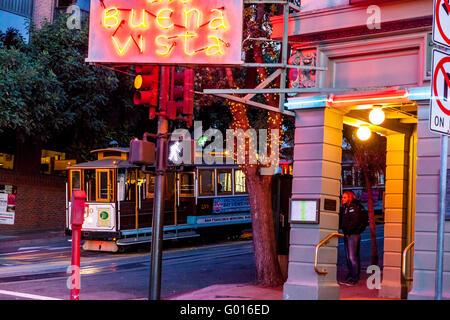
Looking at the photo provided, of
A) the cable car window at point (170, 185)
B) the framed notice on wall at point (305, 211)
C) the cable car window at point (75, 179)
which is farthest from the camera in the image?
the cable car window at point (170, 185)

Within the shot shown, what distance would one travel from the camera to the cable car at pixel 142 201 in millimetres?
20297

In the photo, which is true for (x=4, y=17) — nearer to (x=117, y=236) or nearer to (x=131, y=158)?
(x=117, y=236)

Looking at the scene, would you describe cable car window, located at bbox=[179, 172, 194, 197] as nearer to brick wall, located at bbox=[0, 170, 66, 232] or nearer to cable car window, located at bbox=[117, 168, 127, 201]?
cable car window, located at bbox=[117, 168, 127, 201]

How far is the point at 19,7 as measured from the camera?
96.8ft

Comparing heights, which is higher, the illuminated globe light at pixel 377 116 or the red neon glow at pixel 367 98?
the red neon glow at pixel 367 98

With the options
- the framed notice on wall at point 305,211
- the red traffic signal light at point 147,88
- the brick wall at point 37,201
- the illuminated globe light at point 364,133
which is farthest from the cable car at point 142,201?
the red traffic signal light at point 147,88

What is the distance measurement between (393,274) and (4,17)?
873 inches

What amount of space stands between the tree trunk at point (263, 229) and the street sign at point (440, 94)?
693 cm

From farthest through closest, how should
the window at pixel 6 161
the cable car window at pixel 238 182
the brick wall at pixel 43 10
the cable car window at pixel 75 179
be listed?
the brick wall at pixel 43 10 → the window at pixel 6 161 → the cable car window at pixel 238 182 → the cable car window at pixel 75 179

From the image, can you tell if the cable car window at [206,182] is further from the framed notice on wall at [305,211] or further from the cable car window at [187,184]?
the framed notice on wall at [305,211]

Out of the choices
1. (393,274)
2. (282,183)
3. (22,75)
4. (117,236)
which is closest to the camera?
(393,274)

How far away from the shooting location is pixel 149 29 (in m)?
11.2

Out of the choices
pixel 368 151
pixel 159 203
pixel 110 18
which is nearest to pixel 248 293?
pixel 159 203
